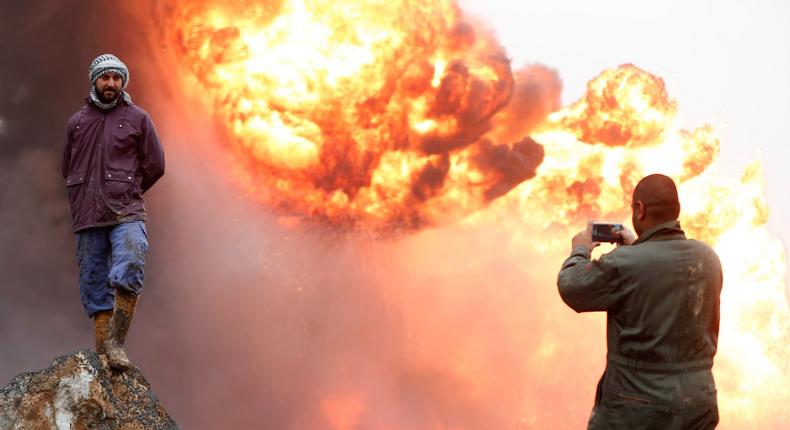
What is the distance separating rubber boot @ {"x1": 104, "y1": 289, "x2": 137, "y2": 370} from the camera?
Answer: 19.8 feet

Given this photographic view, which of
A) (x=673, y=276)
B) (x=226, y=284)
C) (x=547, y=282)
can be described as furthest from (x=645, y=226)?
(x=547, y=282)

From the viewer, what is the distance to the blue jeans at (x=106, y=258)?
19.9 ft

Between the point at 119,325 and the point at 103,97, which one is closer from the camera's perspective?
the point at 119,325

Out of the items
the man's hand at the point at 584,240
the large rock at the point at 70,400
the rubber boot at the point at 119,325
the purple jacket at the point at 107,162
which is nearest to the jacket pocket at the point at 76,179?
the purple jacket at the point at 107,162

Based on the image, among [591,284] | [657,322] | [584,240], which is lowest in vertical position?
[657,322]

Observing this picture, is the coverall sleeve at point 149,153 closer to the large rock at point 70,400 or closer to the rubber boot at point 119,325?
the rubber boot at point 119,325

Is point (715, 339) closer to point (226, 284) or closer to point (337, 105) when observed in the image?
point (337, 105)

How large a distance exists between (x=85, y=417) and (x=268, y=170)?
24.3 metres

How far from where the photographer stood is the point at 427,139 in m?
28.5

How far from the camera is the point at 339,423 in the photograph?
161 ft

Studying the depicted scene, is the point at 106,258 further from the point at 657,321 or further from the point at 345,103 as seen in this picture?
the point at 345,103

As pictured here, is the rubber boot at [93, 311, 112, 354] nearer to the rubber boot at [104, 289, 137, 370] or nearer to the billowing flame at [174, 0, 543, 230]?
the rubber boot at [104, 289, 137, 370]

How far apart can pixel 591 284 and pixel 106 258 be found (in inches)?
152

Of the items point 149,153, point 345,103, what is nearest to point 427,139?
point 345,103
